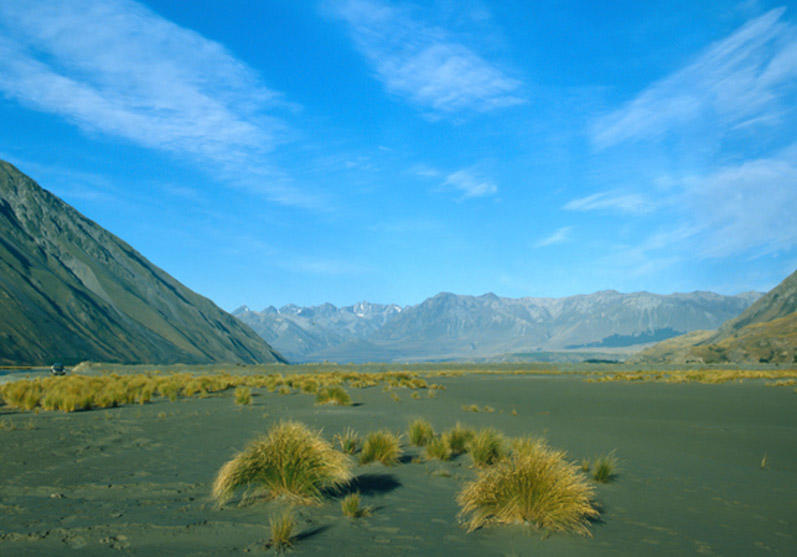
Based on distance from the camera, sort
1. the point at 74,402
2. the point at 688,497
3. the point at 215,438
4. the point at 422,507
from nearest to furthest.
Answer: the point at 422,507
the point at 688,497
the point at 215,438
the point at 74,402

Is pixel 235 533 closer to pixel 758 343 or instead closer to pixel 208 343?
pixel 758 343

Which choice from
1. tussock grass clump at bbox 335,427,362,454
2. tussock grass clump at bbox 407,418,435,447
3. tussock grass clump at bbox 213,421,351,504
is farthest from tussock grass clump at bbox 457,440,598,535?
tussock grass clump at bbox 407,418,435,447

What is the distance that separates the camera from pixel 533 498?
703cm

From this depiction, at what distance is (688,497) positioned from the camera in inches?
340

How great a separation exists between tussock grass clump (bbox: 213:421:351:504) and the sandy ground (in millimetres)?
277

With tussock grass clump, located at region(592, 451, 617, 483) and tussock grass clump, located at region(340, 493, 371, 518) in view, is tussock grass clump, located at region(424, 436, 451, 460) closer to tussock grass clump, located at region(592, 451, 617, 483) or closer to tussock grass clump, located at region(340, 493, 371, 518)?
tussock grass clump, located at region(592, 451, 617, 483)

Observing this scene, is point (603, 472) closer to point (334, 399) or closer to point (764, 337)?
point (334, 399)

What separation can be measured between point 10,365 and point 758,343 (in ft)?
411

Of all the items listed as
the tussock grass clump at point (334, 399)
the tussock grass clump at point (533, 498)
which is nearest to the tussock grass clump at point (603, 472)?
the tussock grass clump at point (533, 498)

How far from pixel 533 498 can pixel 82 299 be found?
123 metres

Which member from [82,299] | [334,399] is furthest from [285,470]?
[82,299]

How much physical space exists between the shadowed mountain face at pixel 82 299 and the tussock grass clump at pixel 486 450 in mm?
89269

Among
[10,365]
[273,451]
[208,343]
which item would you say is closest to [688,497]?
[273,451]

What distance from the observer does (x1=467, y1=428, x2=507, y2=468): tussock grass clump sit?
34.8 feet
